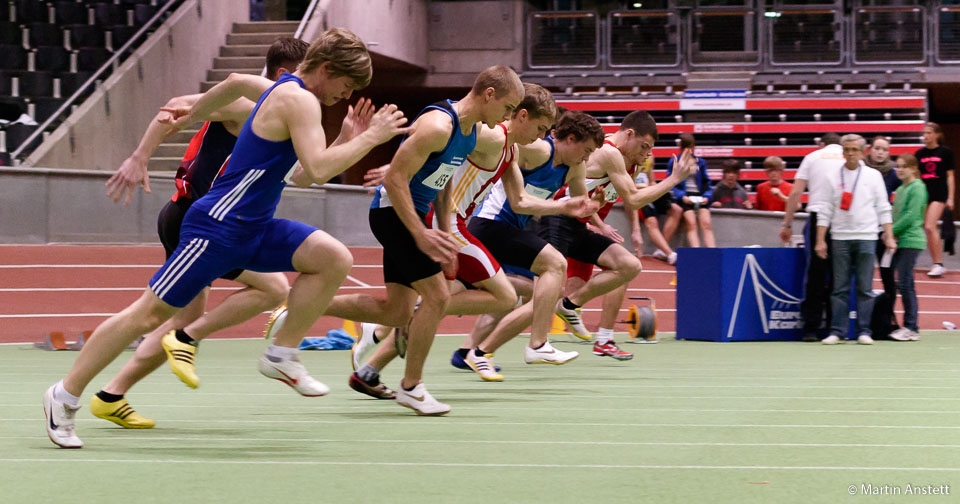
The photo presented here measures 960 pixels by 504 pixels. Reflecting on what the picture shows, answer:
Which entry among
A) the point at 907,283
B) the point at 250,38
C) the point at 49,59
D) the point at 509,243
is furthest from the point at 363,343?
the point at 250,38

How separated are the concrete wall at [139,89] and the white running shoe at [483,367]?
9.77 m

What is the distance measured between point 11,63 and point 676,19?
11.7 m

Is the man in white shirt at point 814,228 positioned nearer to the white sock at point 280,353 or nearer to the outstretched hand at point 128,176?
the outstretched hand at point 128,176

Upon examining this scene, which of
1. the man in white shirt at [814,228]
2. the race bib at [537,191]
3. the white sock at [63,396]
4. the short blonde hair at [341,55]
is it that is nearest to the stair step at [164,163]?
the man in white shirt at [814,228]

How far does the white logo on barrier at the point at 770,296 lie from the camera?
1224 cm

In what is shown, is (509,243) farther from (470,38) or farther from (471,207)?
(470,38)

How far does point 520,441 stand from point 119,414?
171cm

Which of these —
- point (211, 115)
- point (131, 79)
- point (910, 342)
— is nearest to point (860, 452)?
point (211, 115)

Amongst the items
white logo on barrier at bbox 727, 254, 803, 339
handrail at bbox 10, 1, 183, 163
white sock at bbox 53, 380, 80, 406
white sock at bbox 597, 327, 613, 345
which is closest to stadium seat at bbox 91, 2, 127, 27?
handrail at bbox 10, 1, 183, 163

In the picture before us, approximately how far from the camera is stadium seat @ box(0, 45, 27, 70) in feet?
58.9

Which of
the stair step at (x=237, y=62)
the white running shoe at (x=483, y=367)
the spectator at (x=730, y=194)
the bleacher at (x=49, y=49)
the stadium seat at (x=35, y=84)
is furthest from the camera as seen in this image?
the stair step at (x=237, y=62)

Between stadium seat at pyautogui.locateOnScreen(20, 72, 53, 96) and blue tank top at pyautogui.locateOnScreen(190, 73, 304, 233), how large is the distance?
45.7ft

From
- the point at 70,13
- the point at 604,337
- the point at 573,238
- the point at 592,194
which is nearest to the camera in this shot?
the point at 592,194

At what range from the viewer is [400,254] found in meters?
5.87
